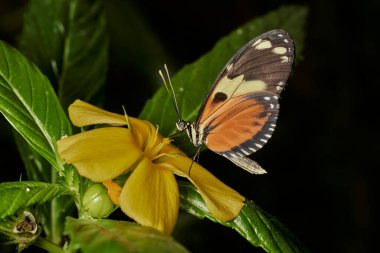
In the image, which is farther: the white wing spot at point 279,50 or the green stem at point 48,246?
the white wing spot at point 279,50

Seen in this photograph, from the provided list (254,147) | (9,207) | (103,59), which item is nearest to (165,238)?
(9,207)

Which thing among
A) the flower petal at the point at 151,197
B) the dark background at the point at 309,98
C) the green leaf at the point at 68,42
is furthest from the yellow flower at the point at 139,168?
the dark background at the point at 309,98

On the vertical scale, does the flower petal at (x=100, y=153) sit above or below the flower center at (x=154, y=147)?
above

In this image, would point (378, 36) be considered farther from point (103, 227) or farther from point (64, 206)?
point (103, 227)

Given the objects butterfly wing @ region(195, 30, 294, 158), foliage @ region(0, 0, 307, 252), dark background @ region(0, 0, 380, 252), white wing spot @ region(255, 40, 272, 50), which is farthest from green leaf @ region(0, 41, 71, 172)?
dark background @ region(0, 0, 380, 252)

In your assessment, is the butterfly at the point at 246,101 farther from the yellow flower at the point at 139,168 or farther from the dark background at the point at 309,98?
the dark background at the point at 309,98

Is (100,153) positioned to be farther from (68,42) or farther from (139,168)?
(68,42)

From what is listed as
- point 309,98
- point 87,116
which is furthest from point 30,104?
point 309,98
